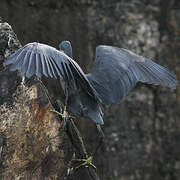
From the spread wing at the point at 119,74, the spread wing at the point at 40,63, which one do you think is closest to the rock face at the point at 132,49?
the spread wing at the point at 119,74

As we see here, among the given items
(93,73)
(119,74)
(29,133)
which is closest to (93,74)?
(93,73)

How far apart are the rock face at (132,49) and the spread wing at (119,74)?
3.57 ft

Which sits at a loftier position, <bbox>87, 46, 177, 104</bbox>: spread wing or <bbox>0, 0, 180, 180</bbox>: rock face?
<bbox>87, 46, 177, 104</bbox>: spread wing

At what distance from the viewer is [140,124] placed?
3.65m

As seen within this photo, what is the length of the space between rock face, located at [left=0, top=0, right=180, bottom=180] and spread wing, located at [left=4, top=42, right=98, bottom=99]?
140 cm

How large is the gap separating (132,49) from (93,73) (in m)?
1.61

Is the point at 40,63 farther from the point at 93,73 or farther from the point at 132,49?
the point at 132,49

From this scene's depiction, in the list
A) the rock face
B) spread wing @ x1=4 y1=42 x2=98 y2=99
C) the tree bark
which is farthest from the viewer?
the rock face

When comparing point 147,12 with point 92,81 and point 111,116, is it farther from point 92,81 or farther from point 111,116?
point 92,81

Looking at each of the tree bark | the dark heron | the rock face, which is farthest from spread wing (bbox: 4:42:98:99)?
the rock face

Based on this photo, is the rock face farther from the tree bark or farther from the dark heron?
the tree bark

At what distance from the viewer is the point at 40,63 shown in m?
1.61

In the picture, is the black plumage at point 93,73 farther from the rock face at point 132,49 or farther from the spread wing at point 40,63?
the rock face at point 132,49

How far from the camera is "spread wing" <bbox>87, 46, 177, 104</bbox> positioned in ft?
6.40
